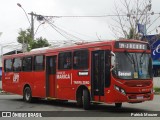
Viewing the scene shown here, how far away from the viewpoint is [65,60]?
18.9 meters

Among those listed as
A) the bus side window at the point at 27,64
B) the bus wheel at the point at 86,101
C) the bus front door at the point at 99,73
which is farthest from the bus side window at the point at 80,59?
the bus side window at the point at 27,64

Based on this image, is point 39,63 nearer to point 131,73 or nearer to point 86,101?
point 86,101

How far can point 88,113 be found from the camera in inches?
625

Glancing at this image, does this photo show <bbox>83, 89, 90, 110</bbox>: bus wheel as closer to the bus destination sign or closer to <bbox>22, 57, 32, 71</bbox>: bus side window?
the bus destination sign

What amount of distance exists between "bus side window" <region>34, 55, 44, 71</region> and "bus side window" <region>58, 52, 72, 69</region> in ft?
5.79

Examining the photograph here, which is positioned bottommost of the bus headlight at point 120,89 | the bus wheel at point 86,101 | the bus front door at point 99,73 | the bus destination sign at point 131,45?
the bus wheel at point 86,101

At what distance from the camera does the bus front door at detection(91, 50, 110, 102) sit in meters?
16.2

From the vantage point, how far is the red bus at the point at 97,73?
15797 mm

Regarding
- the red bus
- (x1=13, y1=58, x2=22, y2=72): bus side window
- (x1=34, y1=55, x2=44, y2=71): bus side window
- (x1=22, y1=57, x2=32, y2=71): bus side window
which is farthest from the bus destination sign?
(x1=13, y1=58, x2=22, y2=72): bus side window

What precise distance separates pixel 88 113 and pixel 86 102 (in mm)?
1207

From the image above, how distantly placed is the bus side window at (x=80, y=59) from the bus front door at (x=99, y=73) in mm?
563

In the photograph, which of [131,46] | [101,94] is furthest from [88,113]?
[131,46]

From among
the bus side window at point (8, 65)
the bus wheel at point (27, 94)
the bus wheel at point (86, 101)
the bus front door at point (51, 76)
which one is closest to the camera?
the bus wheel at point (86, 101)

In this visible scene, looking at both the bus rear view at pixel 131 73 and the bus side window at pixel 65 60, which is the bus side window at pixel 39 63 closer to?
the bus side window at pixel 65 60
